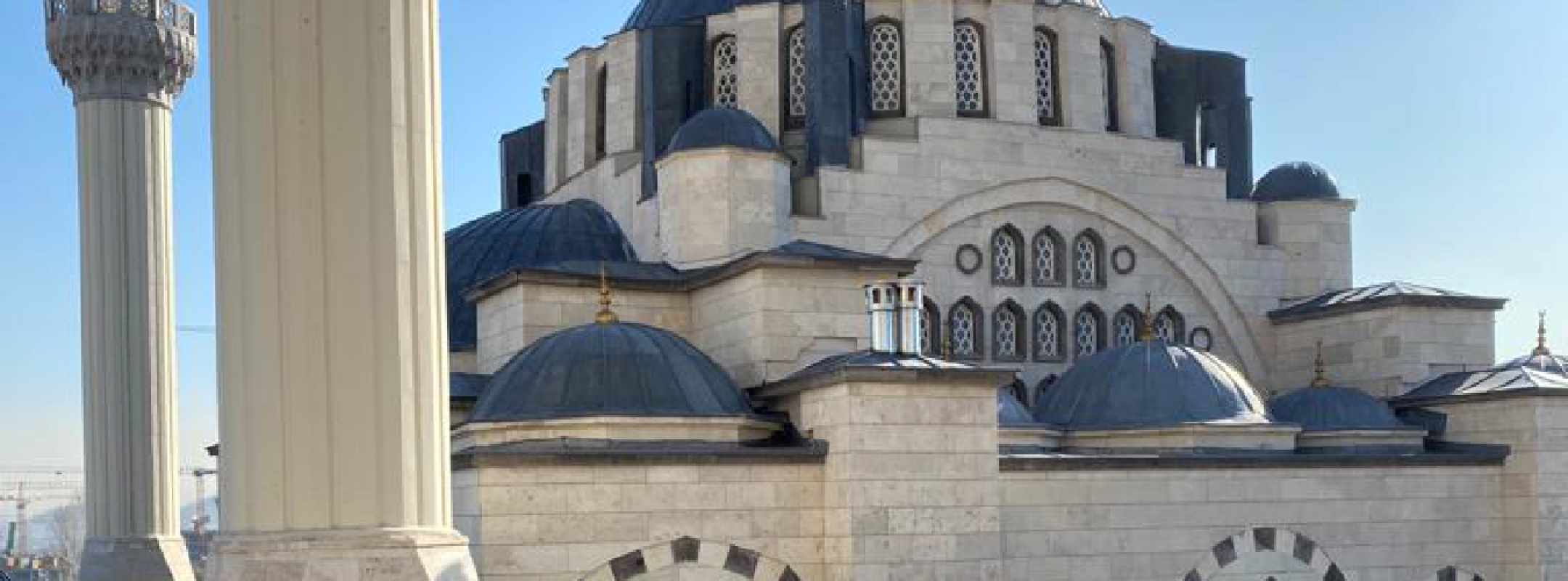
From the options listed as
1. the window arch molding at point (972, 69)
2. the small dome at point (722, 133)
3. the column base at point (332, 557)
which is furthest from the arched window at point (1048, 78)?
the column base at point (332, 557)

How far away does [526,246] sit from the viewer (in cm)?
2225

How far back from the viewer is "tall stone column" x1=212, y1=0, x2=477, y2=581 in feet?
27.5

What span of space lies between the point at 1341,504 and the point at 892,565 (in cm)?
536

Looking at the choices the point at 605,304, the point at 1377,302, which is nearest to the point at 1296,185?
the point at 1377,302

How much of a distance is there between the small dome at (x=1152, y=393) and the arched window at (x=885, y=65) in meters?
4.14

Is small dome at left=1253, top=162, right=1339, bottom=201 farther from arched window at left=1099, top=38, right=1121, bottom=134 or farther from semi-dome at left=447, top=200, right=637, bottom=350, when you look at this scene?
semi-dome at left=447, top=200, right=637, bottom=350

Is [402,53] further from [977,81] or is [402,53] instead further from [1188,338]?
[1188,338]

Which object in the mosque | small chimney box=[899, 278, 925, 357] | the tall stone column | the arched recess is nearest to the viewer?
the tall stone column

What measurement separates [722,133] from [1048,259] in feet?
15.3

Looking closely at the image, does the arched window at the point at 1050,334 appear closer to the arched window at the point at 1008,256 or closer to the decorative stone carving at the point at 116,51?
the arched window at the point at 1008,256

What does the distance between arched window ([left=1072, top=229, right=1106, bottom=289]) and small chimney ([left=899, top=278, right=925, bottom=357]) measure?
6117 millimetres

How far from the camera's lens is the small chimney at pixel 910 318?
16.2 m

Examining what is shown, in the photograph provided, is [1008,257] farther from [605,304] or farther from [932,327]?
[605,304]

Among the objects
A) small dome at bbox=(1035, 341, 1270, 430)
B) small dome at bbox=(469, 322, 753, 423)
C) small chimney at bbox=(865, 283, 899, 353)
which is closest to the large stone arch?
small dome at bbox=(1035, 341, 1270, 430)
